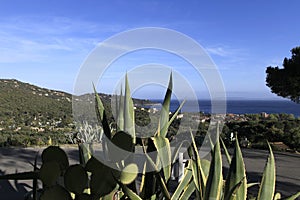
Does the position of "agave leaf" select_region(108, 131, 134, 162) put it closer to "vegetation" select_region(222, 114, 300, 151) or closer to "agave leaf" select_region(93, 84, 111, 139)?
"agave leaf" select_region(93, 84, 111, 139)

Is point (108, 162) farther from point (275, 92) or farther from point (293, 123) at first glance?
point (293, 123)

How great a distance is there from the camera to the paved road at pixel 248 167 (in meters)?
3.79

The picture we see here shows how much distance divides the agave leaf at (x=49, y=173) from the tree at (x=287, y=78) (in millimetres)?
7616

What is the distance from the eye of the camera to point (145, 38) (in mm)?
854

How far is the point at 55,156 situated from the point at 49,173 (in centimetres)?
5

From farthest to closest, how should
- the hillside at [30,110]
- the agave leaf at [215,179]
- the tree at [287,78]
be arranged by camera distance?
the hillside at [30,110]
the tree at [287,78]
the agave leaf at [215,179]

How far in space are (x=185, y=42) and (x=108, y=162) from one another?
0.35m

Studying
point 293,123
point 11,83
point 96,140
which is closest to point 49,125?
point 11,83

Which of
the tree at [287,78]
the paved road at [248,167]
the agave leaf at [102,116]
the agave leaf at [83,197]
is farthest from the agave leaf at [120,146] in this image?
the tree at [287,78]

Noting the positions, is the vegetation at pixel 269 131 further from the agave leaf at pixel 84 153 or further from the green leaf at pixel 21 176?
the green leaf at pixel 21 176

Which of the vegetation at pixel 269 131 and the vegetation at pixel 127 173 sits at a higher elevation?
the vegetation at pixel 127 173

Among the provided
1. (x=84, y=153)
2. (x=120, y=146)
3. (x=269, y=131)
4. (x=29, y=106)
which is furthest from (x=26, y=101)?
(x=120, y=146)

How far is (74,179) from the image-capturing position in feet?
2.59

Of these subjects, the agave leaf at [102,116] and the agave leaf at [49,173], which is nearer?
the agave leaf at [49,173]
